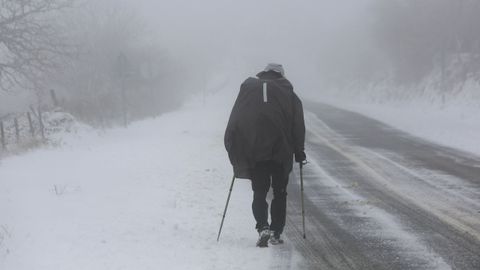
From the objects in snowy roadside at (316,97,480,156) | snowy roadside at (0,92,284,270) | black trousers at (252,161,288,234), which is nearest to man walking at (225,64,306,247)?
black trousers at (252,161,288,234)

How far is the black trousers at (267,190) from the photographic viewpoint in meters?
5.70

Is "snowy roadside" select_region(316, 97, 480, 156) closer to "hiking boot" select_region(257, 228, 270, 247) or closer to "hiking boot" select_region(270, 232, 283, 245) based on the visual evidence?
"hiking boot" select_region(270, 232, 283, 245)

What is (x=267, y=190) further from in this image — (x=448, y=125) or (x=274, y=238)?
(x=448, y=125)

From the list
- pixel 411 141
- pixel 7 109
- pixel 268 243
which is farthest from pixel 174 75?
pixel 268 243

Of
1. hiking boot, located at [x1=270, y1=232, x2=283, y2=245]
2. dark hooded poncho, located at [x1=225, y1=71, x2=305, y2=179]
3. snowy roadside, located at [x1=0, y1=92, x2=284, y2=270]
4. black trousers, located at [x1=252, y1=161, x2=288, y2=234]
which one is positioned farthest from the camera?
hiking boot, located at [x1=270, y1=232, x2=283, y2=245]

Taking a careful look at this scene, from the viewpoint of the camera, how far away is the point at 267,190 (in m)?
5.75

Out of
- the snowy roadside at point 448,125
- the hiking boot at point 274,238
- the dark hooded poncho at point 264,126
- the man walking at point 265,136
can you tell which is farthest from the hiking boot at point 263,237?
the snowy roadside at point 448,125

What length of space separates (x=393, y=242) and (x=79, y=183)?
5710mm

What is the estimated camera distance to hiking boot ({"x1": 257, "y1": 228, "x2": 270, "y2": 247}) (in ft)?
18.7

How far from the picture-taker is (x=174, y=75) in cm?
5784

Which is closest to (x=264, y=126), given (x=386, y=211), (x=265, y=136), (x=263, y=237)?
(x=265, y=136)

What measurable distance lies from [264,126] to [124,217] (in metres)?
2.50

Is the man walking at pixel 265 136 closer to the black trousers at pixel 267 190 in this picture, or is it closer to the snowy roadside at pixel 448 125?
the black trousers at pixel 267 190

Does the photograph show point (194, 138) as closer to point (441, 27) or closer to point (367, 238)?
point (367, 238)
